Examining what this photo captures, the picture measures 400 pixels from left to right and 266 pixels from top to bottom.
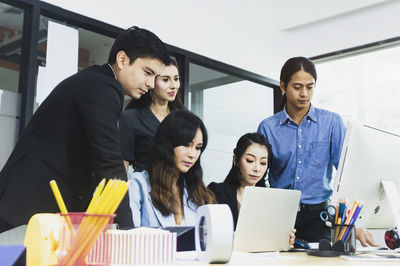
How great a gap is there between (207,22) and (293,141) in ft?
4.29

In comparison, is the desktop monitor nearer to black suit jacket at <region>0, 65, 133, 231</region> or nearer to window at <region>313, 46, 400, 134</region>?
black suit jacket at <region>0, 65, 133, 231</region>

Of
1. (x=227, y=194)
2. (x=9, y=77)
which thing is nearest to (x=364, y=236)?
(x=227, y=194)

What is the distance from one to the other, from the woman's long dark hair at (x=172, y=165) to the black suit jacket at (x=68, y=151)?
1.53 ft

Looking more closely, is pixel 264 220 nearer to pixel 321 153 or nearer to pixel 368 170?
pixel 368 170

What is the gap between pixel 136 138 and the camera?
7.07 feet

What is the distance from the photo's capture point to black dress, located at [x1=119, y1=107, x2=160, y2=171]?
212cm

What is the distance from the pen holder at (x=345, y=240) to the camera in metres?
1.28

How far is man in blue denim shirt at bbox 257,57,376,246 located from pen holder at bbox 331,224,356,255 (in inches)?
39.2

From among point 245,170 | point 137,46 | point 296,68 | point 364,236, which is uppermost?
point 296,68

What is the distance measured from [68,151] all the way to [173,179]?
637mm

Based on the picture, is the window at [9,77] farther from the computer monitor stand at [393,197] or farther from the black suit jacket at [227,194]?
the computer monitor stand at [393,197]

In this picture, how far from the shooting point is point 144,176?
1.90 meters

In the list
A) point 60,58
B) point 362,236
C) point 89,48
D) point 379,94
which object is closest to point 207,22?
point 89,48

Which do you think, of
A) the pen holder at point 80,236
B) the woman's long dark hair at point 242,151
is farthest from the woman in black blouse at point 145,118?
the pen holder at point 80,236
